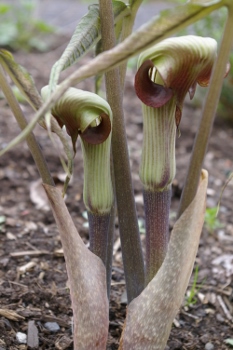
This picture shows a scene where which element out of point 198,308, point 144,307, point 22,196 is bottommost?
point 22,196

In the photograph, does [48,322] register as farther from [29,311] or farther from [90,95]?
[90,95]

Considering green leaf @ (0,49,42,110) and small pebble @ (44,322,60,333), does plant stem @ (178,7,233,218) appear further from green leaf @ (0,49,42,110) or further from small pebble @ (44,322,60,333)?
small pebble @ (44,322,60,333)

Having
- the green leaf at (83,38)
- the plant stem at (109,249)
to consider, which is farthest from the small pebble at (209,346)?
the green leaf at (83,38)

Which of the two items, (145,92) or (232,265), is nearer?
(145,92)

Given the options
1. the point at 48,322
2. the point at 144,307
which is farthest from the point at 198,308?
the point at 144,307

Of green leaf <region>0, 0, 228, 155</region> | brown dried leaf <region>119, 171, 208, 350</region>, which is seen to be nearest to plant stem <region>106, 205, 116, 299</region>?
brown dried leaf <region>119, 171, 208, 350</region>

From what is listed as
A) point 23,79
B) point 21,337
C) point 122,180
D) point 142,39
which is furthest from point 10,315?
point 142,39

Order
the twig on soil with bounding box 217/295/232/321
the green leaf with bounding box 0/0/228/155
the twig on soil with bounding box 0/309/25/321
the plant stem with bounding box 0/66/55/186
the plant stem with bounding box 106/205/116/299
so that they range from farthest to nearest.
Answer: the twig on soil with bounding box 217/295/232/321
the twig on soil with bounding box 0/309/25/321
the plant stem with bounding box 106/205/116/299
the plant stem with bounding box 0/66/55/186
the green leaf with bounding box 0/0/228/155
